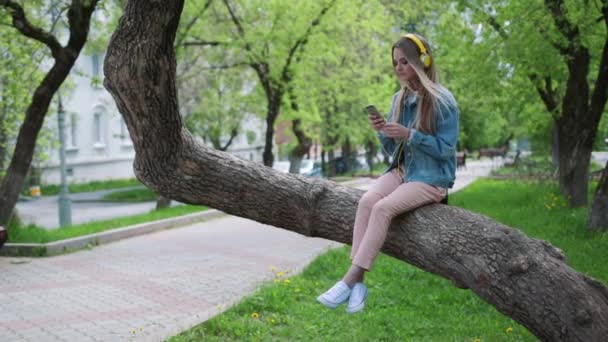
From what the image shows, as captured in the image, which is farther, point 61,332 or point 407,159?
point 61,332

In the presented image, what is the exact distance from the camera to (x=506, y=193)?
2100 centimetres

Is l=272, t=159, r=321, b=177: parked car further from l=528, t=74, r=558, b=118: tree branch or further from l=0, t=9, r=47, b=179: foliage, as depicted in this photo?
l=0, t=9, r=47, b=179: foliage

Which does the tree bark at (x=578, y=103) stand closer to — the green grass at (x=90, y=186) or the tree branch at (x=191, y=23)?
the tree branch at (x=191, y=23)

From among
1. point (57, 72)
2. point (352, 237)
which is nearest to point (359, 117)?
point (57, 72)

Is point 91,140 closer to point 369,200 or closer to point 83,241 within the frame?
point 83,241

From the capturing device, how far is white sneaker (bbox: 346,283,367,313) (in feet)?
12.6

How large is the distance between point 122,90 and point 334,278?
539 cm

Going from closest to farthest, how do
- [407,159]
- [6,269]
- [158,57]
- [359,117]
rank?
1. [158,57]
2. [407,159]
3. [6,269]
4. [359,117]

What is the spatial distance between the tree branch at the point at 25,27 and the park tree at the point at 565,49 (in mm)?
8048

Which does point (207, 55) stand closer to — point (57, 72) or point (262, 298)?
point (57, 72)

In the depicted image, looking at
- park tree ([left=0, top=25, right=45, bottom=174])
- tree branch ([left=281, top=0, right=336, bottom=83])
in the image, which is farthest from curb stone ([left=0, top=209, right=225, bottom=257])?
tree branch ([left=281, top=0, right=336, bottom=83])

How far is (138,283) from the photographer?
9195mm

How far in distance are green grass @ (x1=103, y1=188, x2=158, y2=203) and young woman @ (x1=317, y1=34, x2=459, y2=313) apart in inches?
986

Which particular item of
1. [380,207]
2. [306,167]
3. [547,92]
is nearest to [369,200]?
[380,207]
